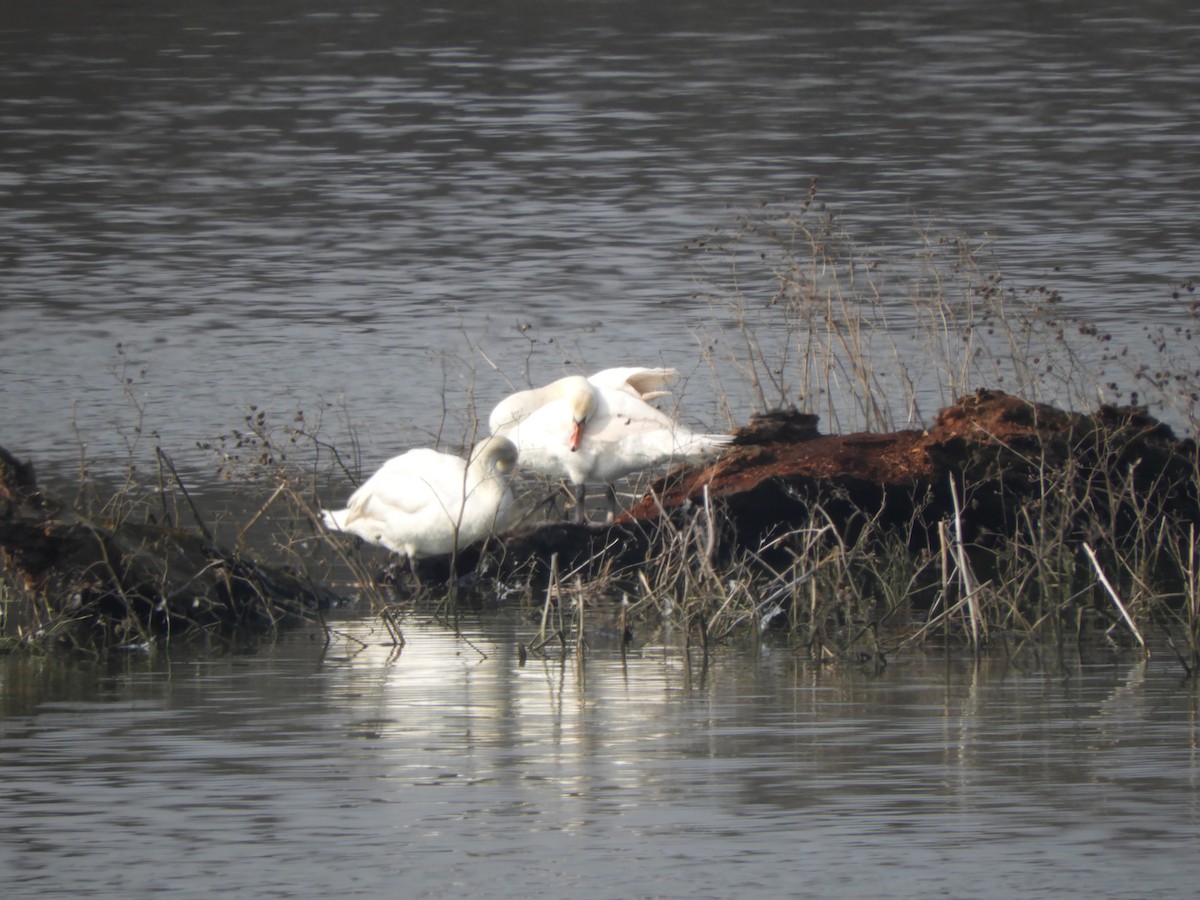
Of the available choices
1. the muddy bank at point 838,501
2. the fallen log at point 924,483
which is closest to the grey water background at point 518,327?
the muddy bank at point 838,501

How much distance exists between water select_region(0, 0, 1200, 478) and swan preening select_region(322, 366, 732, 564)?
0.44 metres

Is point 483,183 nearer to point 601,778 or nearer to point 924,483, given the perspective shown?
point 924,483

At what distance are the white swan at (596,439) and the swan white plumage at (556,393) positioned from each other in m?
0.24

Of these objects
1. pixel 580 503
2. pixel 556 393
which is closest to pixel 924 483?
pixel 580 503

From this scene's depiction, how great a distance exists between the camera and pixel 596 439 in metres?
11.1

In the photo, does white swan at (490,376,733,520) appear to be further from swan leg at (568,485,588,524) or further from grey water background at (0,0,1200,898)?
grey water background at (0,0,1200,898)

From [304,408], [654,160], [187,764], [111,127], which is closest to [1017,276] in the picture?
[304,408]

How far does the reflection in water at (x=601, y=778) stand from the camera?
219 inches

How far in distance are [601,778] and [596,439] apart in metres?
4.73

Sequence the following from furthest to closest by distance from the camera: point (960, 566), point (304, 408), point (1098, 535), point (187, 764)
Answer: point (304, 408) → point (1098, 535) → point (960, 566) → point (187, 764)

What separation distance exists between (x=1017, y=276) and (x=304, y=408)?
5930 millimetres

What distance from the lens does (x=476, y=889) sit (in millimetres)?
5438

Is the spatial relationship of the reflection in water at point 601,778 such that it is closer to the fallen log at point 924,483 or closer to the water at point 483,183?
the fallen log at point 924,483

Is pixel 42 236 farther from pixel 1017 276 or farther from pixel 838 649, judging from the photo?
pixel 838 649
